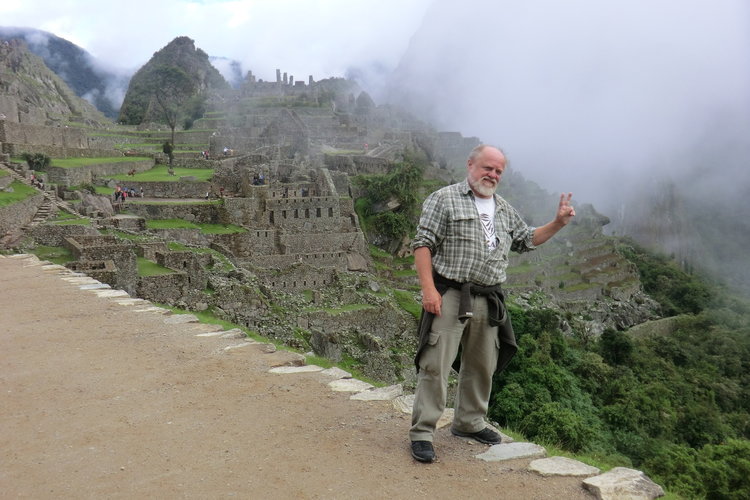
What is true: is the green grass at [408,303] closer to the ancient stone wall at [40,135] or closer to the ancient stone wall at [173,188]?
the ancient stone wall at [173,188]

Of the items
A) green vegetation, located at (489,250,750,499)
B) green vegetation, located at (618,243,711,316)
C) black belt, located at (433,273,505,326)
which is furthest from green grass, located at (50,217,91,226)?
green vegetation, located at (618,243,711,316)

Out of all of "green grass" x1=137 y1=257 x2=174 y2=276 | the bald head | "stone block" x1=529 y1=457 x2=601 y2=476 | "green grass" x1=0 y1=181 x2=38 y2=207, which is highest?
the bald head

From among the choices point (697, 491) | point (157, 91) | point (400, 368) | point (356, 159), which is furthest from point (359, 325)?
point (157, 91)

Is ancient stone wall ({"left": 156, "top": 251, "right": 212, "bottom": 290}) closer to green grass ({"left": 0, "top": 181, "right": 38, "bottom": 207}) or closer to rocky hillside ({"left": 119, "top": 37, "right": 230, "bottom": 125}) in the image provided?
green grass ({"left": 0, "top": 181, "right": 38, "bottom": 207})

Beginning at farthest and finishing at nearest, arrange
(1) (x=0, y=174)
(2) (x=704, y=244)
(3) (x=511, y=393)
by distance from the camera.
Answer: (2) (x=704, y=244) < (1) (x=0, y=174) < (3) (x=511, y=393)

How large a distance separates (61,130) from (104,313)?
27.5m

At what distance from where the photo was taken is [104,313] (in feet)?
32.1

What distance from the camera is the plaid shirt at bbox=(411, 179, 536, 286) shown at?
5.11 meters

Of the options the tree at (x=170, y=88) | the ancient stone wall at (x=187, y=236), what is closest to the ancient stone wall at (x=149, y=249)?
the ancient stone wall at (x=187, y=236)

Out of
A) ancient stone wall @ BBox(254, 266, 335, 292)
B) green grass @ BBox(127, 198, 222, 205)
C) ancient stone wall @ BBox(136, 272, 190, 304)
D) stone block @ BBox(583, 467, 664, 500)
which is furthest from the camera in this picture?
green grass @ BBox(127, 198, 222, 205)

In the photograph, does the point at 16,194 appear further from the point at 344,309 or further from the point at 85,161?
the point at 344,309

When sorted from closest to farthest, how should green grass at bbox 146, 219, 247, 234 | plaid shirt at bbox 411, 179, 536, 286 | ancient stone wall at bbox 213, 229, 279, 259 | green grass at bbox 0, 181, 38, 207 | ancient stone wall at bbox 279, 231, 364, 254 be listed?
plaid shirt at bbox 411, 179, 536, 286 < green grass at bbox 0, 181, 38, 207 < green grass at bbox 146, 219, 247, 234 < ancient stone wall at bbox 213, 229, 279, 259 < ancient stone wall at bbox 279, 231, 364, 254

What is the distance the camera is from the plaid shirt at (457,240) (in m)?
5.11

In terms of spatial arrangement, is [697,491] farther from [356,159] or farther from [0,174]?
[356,159]
